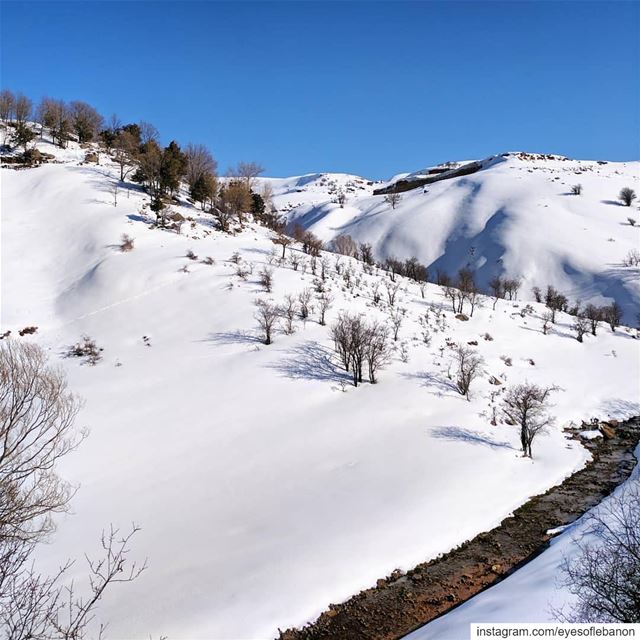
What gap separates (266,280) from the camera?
103ft

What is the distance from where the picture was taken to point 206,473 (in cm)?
1555

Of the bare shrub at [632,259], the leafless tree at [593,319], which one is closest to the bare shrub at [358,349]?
the leafless tree at [593,319]

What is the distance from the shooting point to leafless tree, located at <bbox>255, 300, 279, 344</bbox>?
25.5m

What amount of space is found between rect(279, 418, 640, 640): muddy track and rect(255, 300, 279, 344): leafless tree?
16.3m

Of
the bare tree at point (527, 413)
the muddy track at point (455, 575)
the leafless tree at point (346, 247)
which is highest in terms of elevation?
the leafless tree at point (346, 247)

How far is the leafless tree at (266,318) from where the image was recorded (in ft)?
83.8

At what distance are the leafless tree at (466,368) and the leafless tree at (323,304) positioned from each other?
958cm

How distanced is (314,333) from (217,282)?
33.8 feet

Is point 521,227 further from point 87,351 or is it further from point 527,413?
point 87,351

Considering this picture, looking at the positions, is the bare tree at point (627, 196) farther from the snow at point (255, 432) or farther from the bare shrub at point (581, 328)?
the snow at point (255, 432)

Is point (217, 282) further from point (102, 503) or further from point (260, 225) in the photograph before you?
point (260, 225)

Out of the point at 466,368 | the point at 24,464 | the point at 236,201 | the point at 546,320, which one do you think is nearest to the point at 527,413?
the point at 466,368

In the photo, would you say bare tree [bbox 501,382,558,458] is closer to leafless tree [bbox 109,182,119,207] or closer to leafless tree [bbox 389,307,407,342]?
leafless tree [bbox 389,307,407,342]

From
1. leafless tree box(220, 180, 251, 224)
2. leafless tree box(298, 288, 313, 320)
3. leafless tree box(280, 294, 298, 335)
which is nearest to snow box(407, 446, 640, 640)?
leafless tree box(280, 294, 298, 335)
